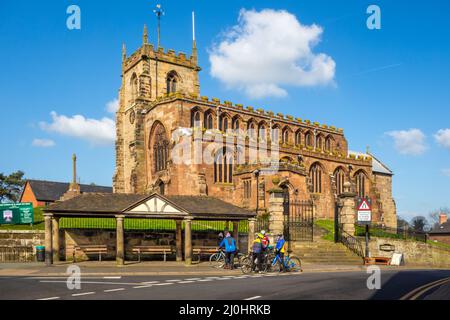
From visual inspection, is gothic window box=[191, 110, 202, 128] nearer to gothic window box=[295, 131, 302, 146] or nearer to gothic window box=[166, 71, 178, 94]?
gothic window box=[166, 71, 178, 94]

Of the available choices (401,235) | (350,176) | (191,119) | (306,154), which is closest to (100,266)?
(401,235)

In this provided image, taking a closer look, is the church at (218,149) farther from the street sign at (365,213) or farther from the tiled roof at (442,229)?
the tiled roof at (442,229)

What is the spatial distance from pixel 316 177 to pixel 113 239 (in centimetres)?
2967

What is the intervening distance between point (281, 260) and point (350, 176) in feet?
117

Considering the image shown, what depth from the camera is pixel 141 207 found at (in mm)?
21609

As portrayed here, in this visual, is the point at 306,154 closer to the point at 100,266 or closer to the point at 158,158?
the point at 158,158

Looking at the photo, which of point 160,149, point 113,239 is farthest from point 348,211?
point 160,149

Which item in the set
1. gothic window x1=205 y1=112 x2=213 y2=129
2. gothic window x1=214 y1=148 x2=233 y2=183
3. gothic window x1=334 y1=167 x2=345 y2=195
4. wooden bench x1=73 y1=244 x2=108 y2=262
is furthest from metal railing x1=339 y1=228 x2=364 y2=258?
gothic window x1=334 y1=167 x2=345 y2=195

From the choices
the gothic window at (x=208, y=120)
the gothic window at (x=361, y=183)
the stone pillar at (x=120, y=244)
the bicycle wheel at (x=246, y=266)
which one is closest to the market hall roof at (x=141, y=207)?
the stone pillar at (x=120, y=244)

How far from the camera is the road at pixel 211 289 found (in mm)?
11672

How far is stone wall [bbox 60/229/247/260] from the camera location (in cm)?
2358

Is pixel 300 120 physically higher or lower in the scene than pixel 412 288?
higher
